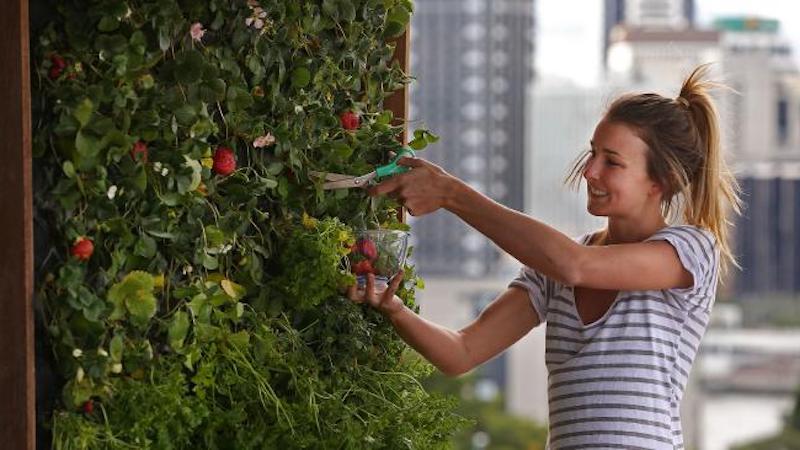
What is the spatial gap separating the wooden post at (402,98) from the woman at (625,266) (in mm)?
133

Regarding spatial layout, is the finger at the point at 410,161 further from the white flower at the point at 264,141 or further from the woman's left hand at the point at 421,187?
the white flower at the point at 264,141

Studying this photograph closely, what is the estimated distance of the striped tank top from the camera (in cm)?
186

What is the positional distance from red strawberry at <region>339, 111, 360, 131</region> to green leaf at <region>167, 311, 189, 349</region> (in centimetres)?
40

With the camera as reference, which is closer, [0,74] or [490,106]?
[0,74]

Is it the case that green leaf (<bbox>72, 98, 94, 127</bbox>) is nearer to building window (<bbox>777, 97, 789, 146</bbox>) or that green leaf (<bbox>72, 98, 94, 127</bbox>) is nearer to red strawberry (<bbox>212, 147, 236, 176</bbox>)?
red strawberry (<bbox>212, 147, 236, 176</bbox>)

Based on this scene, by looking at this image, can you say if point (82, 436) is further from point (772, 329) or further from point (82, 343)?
point (772, 329)

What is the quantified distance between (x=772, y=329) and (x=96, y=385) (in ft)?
103

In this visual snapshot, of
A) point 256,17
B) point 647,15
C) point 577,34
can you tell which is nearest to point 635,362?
point 256,17

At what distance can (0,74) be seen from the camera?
55.1 inches

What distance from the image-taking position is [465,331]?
2.00 metres

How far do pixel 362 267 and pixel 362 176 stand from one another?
12 cm

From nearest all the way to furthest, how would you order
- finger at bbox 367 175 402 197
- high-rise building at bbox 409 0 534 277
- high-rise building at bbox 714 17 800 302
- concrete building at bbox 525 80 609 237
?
finger at bbox 367 175 402 197, high-rise building at bbox 409 0 534 277, concrete building at bbox 525 80 609 237, high-rise building at bbox 714 17 800 302

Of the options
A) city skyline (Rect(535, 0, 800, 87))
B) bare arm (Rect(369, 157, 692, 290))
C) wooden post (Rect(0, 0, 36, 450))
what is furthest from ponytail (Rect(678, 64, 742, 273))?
city skyline (Rect(535, 0, 800, 87))

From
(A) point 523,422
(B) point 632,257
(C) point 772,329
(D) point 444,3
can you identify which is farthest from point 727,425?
(B) point 632,257
